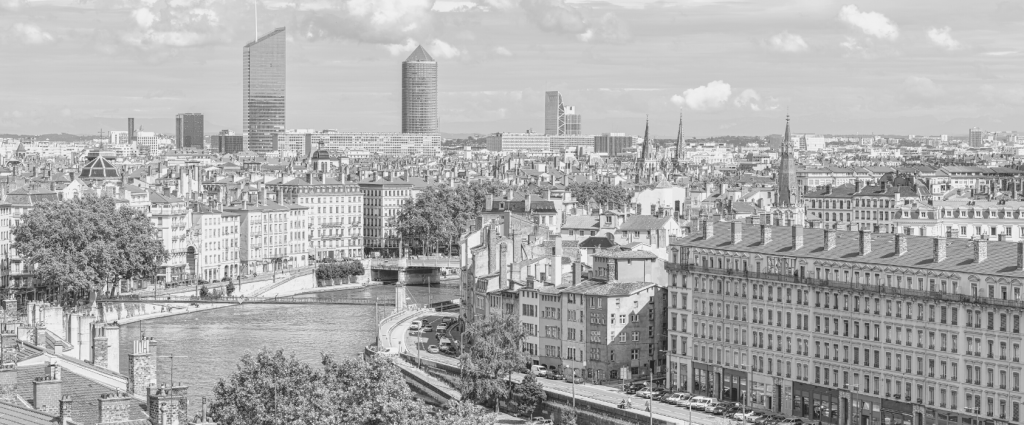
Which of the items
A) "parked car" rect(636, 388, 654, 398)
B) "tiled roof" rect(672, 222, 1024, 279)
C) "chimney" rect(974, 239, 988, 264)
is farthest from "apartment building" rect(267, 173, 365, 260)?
"chimney" rect(974, 239, 988, 264)

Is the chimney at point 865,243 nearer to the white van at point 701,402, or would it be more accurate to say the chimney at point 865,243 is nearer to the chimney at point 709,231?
the white van at point 701,402

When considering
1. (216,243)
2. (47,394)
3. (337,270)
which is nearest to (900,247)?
(47,394)

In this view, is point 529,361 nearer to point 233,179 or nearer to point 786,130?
point 786,130

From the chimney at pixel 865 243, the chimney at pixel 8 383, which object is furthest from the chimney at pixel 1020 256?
the chimney at pixel 8 383

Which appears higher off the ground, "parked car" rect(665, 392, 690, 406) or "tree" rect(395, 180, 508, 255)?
"tree" rect(395, 180, 508, 255)

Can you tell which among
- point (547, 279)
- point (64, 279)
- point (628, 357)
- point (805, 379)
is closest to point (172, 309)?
point (64, 279)

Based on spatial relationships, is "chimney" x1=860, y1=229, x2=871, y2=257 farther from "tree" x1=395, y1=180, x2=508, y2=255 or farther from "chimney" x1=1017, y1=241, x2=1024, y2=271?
"tree" x1=395, y1=180, x2=508, y2=255

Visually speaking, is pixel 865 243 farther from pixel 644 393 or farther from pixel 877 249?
pixel 644 393
